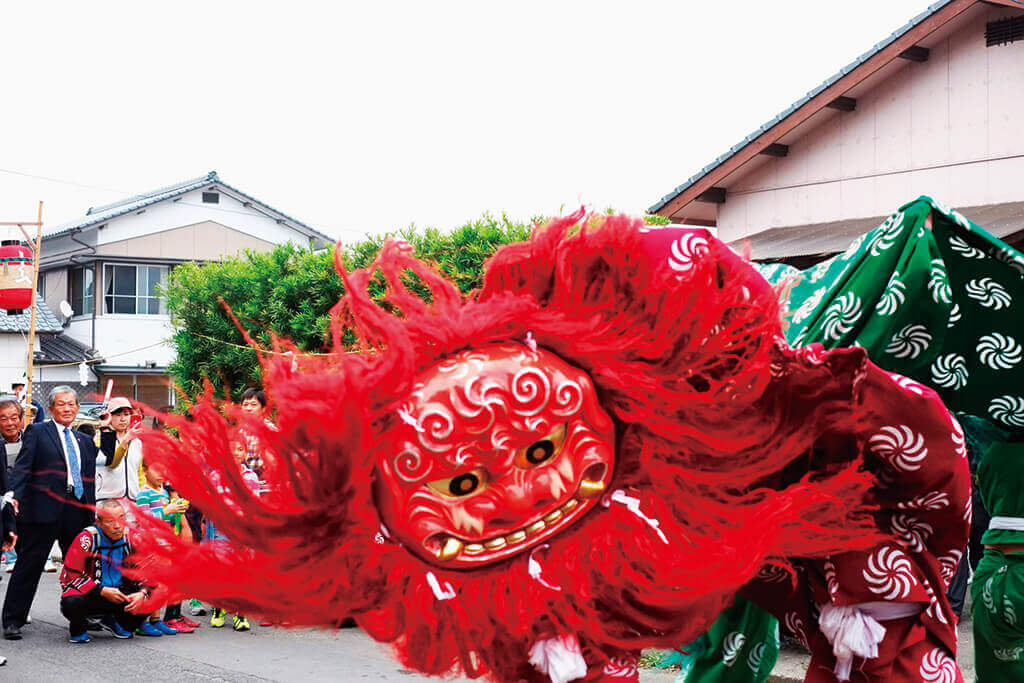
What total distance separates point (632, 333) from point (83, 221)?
28398 millimetres

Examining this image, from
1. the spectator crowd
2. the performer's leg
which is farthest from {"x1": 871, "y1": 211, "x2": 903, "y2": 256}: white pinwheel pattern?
the spectator crowd

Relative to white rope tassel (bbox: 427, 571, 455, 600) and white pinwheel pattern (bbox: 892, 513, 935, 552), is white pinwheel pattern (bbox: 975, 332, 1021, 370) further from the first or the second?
white rope tassel (bbox: 427, 571, 455, 600)

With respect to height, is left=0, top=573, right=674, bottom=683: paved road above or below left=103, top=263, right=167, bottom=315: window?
below

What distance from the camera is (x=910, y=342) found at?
2.73 meters

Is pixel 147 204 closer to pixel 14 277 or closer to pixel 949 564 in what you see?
pixel 14 277

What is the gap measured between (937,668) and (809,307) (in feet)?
3.14

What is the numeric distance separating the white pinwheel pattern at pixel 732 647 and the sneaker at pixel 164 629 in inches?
204

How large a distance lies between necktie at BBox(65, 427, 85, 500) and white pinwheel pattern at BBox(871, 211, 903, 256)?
622 cm

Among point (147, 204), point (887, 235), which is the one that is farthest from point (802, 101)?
point (147, 204)

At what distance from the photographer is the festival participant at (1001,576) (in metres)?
3.24

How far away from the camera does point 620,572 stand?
6.93ft

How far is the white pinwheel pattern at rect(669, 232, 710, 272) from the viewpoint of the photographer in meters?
2.26

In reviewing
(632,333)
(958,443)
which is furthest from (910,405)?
(632,333)

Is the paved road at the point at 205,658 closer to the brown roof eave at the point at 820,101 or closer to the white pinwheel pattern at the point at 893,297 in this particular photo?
the white pinwheel pattern at the point at 893,297
